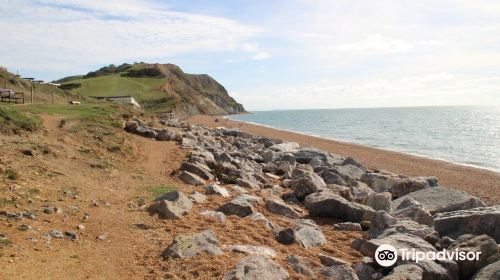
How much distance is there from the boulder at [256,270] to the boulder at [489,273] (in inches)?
132

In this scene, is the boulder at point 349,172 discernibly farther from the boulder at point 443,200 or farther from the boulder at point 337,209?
the boulder at point 337,209

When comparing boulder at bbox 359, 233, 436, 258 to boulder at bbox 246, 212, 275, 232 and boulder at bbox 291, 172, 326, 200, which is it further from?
boulder at bbox 291, 172, 326, 200

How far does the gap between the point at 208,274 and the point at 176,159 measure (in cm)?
1295

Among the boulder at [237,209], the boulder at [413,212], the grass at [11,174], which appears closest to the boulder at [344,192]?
the boulder at [413,212]

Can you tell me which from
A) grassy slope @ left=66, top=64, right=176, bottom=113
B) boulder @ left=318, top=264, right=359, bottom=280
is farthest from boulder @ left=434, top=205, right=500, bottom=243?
grassy slope @ left=66, top=64, right=176, bottom=113

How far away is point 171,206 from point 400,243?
589cm

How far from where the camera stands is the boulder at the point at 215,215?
11223mm

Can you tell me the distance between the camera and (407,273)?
7.39 metres

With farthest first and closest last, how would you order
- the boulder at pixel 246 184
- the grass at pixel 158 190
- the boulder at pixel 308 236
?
the boulder at pixel 246 184 → the grass at pixel 158 190 → the boulder at pixel 308 236

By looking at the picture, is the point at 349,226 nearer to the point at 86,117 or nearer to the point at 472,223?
the point at 472,223

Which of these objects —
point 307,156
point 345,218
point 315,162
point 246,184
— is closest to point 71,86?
point 307,156

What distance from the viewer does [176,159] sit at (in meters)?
20.2

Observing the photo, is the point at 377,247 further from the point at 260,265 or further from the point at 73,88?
the point at 73,88

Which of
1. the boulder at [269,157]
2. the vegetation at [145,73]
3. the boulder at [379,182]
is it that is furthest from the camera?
the vegetation at [145,73]
